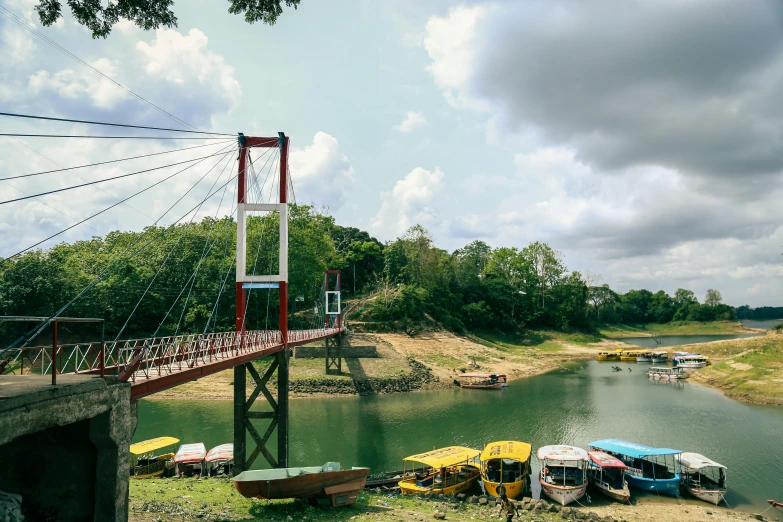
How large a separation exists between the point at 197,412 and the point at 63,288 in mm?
23464

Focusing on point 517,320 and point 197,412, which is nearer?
point 197,412

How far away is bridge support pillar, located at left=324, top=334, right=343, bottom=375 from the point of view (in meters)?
44.2

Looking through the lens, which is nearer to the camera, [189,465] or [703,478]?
[703,478]

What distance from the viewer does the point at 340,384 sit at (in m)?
40.9

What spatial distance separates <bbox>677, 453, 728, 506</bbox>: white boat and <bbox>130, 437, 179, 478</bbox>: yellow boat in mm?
21858

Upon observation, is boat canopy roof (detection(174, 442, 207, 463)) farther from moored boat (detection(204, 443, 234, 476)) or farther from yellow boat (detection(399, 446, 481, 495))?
yellow boat (detection(399, 446, 481, 495))

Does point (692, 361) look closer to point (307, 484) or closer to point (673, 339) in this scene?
point (673, 339)

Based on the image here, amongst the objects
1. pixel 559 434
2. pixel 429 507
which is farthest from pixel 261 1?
pixel 559 434

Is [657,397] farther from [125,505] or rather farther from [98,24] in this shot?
[98,24]

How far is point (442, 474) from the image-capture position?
19.8 meters

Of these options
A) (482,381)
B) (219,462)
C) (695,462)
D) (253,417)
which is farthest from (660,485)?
(482,381)

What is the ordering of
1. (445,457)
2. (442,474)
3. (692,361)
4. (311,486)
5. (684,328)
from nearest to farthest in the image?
(311,486) → (442,474) → (445,457) → (692,361) → (684,328)

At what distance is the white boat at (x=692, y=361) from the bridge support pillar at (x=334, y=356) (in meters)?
38.6

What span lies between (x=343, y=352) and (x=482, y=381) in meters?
13.3
